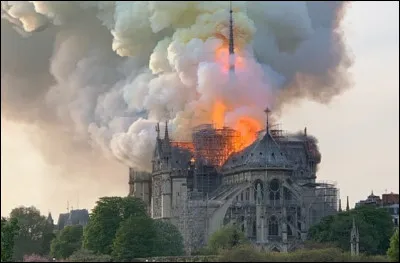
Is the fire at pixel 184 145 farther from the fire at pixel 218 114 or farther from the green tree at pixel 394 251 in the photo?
the green tree at pixel 394 251

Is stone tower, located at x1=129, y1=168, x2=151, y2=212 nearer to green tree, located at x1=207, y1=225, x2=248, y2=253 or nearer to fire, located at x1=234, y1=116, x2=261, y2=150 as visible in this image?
fire, located at x1=234, y1=116, x2=261, y2=150

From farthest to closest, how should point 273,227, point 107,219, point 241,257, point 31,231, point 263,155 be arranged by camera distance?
1. point 31,231
2. point 263,155
3. point 273,227
4. point 107,219
5. point 241,257

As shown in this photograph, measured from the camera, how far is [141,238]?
111188 millimetres

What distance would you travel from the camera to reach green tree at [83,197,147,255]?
389 ft

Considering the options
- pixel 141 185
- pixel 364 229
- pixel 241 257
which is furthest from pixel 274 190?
pixel 241 257

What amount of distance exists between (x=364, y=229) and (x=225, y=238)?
12.6 metres

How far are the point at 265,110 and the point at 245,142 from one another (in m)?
6.35

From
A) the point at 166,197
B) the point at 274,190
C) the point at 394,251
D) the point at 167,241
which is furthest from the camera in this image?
the point at 166,197

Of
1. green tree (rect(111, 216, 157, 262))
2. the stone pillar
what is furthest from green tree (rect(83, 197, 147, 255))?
the stone pillar

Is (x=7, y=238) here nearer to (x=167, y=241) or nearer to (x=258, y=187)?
(x=167, y=241)

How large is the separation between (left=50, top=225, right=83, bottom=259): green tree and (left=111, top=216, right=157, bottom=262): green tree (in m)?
17.4

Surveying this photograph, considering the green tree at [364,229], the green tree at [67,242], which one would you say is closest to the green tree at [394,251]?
the green tree at [364,229]

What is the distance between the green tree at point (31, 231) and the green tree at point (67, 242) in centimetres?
347

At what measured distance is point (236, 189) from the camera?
5576 inches
